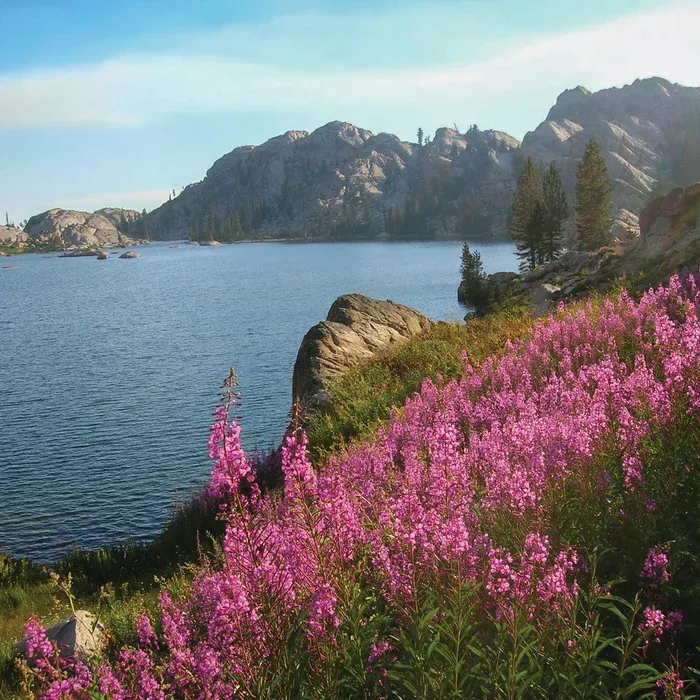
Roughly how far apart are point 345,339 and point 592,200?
62.3 meters


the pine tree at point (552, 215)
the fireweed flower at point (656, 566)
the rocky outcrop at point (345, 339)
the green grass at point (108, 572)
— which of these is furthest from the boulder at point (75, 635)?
the pine tree at point (552, 215)

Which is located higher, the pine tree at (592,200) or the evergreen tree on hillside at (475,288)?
the pine tree at (592,200)

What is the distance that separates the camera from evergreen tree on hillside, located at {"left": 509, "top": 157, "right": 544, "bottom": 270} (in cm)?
7504

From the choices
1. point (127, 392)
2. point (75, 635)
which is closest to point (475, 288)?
point (127, 392)

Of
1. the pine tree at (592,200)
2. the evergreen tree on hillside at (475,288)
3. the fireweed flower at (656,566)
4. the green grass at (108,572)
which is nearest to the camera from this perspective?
the fireweed flower at (656,566)

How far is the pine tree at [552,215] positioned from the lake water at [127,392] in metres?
12.2

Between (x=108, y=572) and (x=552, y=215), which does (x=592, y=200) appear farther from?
(x=108, y=572)

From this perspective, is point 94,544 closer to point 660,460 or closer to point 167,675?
point 167,675

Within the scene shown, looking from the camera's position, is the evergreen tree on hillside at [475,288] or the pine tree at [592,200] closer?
the evergreen tree on hillside at [475,288]

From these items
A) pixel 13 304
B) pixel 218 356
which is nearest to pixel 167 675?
pixel 218 356

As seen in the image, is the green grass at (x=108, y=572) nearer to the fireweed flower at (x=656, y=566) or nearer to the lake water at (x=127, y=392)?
the lake water at (x=127, y=392)

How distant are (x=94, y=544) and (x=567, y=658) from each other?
20259 mm

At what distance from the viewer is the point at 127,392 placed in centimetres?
3709

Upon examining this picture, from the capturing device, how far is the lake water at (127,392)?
77.6ft
